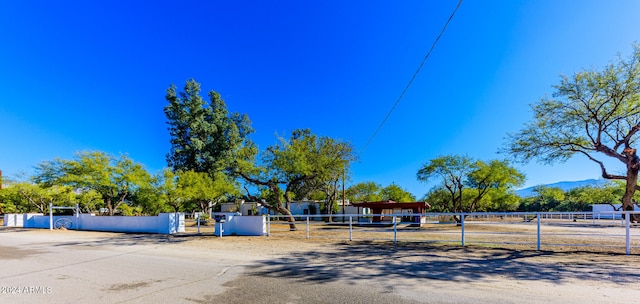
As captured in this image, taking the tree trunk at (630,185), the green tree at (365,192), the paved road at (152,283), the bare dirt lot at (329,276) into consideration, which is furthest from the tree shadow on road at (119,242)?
the green tree at (365,192)

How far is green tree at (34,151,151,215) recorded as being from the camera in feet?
70.4

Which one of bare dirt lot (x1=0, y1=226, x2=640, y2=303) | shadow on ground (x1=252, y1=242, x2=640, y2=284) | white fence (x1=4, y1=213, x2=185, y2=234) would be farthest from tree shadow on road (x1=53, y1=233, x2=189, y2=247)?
shadow on ground (x1=252, y1=242, x2=640, y2=284)

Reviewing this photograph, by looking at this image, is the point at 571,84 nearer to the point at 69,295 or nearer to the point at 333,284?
the point at 333,284

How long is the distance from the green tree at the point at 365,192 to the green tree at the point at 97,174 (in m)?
30.0

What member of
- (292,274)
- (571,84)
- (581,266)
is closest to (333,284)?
(292,274)

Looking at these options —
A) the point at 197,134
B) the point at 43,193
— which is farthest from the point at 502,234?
the point at 43,193

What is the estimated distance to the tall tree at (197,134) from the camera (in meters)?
32.5

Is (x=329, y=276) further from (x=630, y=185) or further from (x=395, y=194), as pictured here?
(x=395, y=194)

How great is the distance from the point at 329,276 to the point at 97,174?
23.1 metres

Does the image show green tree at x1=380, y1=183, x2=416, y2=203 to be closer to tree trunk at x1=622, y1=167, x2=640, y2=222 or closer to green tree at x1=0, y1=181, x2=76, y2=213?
tree trunk at x1=622, y1=167, x2=640, y2=222

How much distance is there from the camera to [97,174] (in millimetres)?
21750

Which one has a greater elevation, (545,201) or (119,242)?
(119,242)

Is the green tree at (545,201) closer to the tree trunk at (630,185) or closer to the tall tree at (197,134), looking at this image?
the tree trunk at (630,185)

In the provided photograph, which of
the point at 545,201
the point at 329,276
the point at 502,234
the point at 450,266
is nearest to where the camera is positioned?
the point at 329,276
